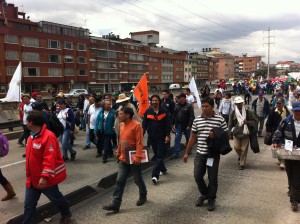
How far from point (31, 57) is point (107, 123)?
1896 inches

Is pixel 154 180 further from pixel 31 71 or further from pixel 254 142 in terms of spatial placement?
pixel 31 71

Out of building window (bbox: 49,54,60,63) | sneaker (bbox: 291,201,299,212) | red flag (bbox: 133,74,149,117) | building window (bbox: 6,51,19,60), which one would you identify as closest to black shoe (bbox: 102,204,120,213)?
sneaker (bbox: 291,201,299,212)

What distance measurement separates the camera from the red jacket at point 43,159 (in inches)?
143

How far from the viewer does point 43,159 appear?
12.1 ft

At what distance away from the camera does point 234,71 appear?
152250mm

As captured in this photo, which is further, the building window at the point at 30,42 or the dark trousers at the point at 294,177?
the building window at the point at 30,42

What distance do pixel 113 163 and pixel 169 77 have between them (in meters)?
88.0

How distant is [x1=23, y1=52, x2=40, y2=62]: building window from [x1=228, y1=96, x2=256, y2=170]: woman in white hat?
163ft

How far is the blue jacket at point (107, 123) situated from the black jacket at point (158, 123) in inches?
70.2

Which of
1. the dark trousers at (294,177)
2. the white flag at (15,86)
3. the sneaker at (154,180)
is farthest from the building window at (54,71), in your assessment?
the dark trousers at (294,177)

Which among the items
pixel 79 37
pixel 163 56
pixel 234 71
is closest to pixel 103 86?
pixel 79 37

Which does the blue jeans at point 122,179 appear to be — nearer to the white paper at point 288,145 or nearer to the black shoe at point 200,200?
the black shoe at point 200,200

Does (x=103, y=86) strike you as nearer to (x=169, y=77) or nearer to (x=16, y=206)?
(x=169, y=77)

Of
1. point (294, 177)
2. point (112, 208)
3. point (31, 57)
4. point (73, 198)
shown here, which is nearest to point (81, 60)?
point (31, 57)
